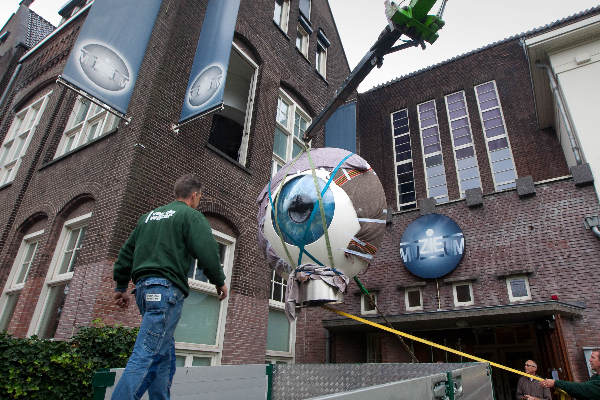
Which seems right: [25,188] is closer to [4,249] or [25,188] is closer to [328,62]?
[4,249]

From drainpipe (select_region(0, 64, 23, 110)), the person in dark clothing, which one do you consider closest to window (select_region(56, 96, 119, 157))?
drainpipe (select_region(0, 64, 23, 110))

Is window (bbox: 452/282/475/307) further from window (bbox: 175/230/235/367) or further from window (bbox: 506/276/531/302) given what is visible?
window (bbox: 175/230/235/367)

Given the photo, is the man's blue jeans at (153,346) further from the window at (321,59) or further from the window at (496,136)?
the window at (321,59)

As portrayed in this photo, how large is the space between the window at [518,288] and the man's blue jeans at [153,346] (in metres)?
9.67

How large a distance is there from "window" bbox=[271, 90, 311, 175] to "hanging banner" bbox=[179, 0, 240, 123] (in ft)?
12.1

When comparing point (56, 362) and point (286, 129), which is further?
point (286, 129)

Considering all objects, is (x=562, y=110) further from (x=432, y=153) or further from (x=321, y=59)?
(x=321, y=59)

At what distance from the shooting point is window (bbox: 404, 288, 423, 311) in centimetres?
1080

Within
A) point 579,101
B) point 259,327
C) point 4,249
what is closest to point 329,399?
point 259,327

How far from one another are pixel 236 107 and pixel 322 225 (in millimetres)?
11775

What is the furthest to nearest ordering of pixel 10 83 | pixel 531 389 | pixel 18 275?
pixel 10 83 < pixel 18 275 < pixel 531 389

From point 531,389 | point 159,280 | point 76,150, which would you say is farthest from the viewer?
point 76,150

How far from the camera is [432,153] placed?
1596 centimetres

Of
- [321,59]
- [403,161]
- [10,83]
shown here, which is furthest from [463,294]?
[10,83]
